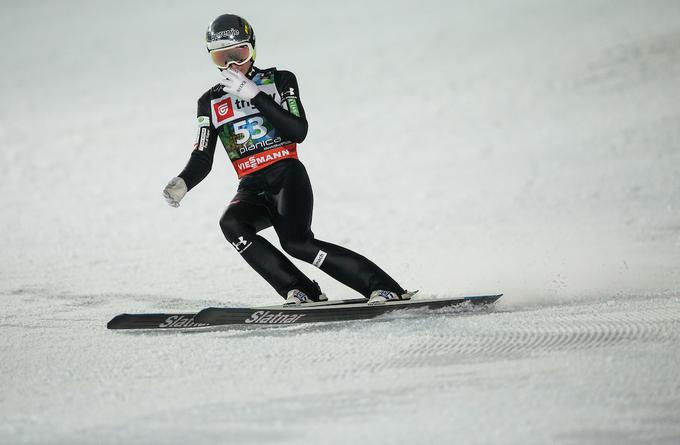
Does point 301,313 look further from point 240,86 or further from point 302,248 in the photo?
point 240,86

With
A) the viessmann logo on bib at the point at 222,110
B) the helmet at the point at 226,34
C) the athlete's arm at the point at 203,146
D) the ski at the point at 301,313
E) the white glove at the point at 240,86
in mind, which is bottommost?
the ski at the point at 301,313

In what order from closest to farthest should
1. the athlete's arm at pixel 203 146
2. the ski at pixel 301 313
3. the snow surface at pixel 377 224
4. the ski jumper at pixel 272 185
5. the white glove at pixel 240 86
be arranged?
the snow surface at pixel 377 224
the ski at pixel 301 313
the white glove at pixel 240 86
the ski jumper at pixel 272 185
the athlete's arm at pixel 203 146

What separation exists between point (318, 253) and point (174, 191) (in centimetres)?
88

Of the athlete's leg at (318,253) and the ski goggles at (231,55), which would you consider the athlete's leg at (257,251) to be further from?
the ski goggles at (231,55)

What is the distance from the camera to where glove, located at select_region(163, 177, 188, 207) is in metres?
5.36

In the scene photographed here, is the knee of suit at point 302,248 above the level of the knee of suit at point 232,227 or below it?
below

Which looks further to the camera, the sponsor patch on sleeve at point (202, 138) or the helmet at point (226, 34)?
the sponsor patch on sleeve at point (202, 138)

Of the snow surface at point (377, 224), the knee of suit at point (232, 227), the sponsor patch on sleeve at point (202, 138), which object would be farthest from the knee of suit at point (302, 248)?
the sponsor patch on sleeve at point (202, 138)

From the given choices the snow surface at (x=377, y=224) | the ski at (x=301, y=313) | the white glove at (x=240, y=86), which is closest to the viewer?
the snow surface at (x=377, y=224)

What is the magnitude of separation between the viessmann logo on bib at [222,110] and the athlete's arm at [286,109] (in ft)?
0.80

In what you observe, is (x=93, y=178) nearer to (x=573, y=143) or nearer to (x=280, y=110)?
(x=573, y=143)

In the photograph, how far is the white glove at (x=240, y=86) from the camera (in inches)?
208

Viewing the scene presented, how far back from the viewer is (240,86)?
5289 mm

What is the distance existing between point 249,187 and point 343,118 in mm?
10843
